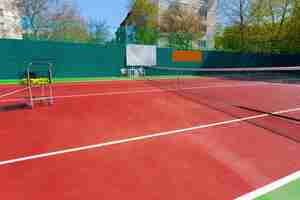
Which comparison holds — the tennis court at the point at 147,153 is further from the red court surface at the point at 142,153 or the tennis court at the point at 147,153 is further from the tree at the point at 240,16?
the tree at the point at 240,16

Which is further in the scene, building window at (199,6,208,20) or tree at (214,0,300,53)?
building window at (199,6,208,20)

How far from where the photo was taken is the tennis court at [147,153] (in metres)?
2.75

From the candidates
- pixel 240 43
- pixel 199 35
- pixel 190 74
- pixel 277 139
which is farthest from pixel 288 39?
pixel 277 139

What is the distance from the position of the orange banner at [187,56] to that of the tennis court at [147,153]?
14.4 metres

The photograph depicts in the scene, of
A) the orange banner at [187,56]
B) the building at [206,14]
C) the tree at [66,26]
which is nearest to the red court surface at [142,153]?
the orange banner at [187,56]

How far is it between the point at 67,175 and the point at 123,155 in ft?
3.15

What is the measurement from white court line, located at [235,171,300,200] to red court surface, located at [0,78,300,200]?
0.08m

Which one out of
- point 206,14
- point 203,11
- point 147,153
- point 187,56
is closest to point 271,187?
point 147,153

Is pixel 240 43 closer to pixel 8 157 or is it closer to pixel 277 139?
pixel 277 139

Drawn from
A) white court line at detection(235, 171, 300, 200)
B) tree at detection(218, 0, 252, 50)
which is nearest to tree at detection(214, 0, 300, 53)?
tree at detection(218, 0, 252, 50)

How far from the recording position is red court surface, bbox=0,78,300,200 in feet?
9.06

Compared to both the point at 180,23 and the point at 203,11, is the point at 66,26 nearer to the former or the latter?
the point at 180,23

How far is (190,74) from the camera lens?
2167 centimetres

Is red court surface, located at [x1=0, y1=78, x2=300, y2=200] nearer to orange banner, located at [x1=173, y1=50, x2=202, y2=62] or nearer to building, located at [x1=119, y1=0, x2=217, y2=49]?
orange banner, located at [x1=173, y1=50, x2=202, y2=62]
